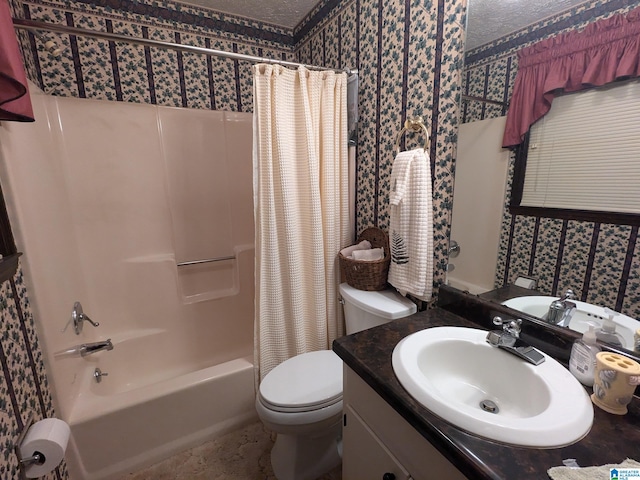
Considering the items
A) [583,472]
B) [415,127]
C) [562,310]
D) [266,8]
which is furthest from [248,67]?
[583,472]

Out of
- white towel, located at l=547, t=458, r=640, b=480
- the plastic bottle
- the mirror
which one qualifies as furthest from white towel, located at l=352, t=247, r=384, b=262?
white towel, located at l=547, t=458, r=640, b=480

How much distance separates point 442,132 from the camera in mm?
1134

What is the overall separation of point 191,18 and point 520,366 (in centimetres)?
252

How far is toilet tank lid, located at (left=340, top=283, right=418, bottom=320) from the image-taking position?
3.94 feet

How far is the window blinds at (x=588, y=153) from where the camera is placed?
0.69 metres

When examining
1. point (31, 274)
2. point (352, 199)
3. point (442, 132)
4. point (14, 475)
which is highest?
point (442, 132)

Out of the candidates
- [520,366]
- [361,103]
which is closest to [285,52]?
[361,103]

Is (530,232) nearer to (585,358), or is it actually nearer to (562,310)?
(562,310)

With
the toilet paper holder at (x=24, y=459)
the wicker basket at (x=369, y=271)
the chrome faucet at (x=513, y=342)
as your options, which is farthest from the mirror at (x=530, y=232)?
the toilet paper holder at (x=24, y=459)

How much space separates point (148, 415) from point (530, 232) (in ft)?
5.78

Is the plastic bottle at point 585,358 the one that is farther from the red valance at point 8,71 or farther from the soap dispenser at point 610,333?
the red valance at point 8,71

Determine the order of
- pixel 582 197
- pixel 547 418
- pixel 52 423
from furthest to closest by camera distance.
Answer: pixel 52 423 < pixel 582 197 < pixel 547 418

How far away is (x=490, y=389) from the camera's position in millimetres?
854

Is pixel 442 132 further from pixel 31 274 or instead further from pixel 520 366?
pixel 31 274
